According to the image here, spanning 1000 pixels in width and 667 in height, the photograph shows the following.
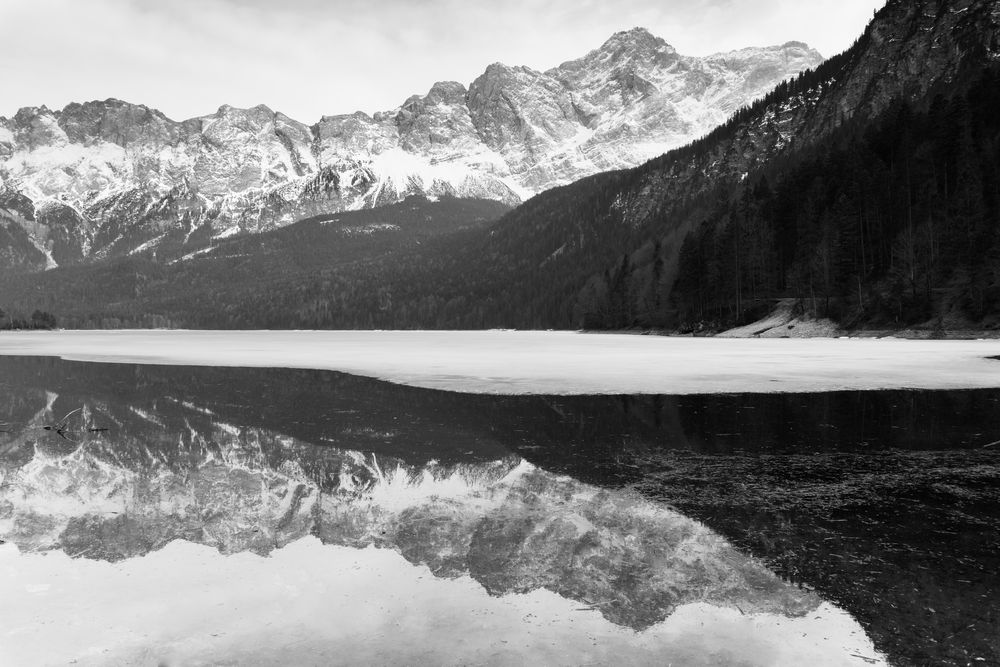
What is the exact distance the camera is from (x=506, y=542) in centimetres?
825

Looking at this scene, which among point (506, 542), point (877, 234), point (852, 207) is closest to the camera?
point (506, 542)

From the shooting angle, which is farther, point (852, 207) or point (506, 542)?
point (852, 207)

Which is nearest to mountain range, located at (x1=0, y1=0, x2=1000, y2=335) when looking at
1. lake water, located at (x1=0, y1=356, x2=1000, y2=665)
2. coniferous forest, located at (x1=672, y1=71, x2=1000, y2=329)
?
coniferous forest, located at (x1=672, y1=71, x2=1000, y2=329)

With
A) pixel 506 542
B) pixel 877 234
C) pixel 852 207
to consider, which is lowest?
pixel 506 542

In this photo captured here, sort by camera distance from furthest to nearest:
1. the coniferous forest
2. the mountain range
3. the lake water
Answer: the mountain range, the coniferous forest, the lake water

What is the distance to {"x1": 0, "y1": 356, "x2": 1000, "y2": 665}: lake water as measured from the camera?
569 centimetres

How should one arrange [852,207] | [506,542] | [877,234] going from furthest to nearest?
[852,207] → [877,234] → [506,542]

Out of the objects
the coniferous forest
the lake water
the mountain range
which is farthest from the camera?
the mountain range

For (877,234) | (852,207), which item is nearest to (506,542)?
(877,234)

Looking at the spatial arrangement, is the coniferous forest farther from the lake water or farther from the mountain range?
the lake water

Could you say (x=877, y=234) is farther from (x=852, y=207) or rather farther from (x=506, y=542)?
(x=506, y=542)

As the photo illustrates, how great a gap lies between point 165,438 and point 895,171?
79776mm

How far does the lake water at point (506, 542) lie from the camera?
5.69 metres

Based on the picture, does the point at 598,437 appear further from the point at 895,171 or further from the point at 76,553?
the point at 895,171
